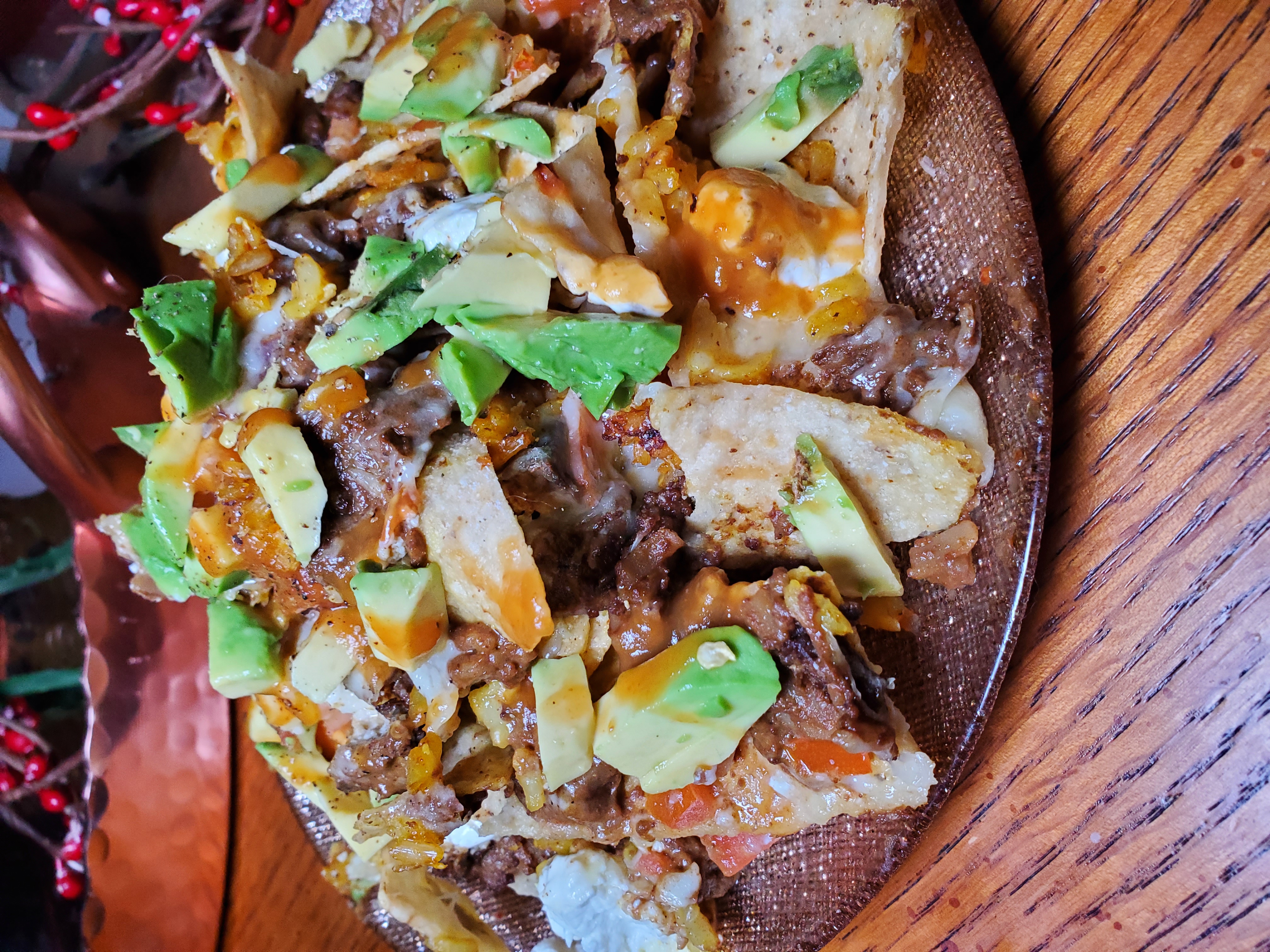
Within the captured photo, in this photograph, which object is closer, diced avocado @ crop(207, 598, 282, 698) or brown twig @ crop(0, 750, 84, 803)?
diced avocado @ crop(207, 598, 282, 698)

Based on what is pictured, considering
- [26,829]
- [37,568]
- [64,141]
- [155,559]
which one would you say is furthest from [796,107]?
[26,829]

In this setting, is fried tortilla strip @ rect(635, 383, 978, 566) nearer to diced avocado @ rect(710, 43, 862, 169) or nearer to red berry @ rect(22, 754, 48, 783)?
diced avocado @ rect(710, 43, 862, 169)

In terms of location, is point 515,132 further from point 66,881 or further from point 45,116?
point 66,881

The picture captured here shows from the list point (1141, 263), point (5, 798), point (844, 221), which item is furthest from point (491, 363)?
point (5, 798)

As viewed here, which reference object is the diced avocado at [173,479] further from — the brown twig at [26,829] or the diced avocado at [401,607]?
the brown twig at [26,829]

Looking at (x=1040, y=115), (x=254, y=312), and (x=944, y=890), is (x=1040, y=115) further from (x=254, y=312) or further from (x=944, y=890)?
(x=254, y=312)

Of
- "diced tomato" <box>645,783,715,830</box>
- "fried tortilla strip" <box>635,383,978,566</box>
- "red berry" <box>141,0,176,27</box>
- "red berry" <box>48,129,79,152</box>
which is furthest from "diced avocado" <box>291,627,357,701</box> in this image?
"red berry" <box>141,0,176,27</box>
